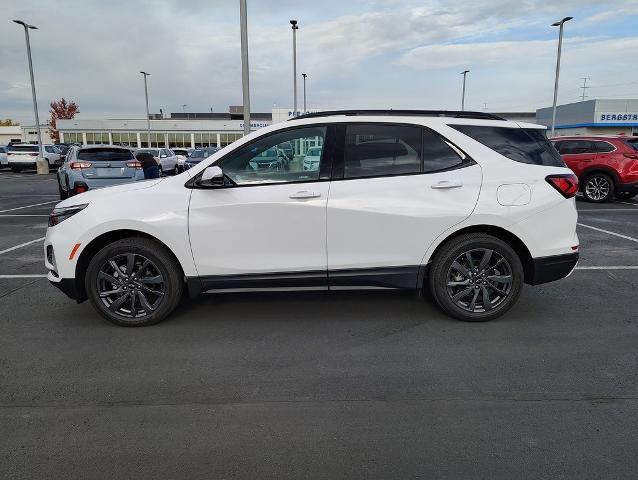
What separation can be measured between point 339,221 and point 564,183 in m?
2.06

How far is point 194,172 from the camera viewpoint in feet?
14.4

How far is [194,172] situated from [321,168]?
1116 millimetres

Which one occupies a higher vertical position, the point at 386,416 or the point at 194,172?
the point at 194,172

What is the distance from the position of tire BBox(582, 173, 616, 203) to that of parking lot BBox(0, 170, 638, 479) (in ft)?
31.4

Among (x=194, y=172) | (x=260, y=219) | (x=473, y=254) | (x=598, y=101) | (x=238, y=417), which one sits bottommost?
(x=238, y=417)

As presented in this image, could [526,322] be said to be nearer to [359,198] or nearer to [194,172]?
[359,198]

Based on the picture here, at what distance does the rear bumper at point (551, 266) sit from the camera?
179 inches

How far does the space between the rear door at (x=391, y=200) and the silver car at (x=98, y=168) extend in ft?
29.0

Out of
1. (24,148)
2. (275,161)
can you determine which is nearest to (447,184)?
(275,161)

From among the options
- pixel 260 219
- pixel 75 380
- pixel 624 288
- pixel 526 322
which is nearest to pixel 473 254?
pixel 526 322

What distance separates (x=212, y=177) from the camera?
4211 millimetres

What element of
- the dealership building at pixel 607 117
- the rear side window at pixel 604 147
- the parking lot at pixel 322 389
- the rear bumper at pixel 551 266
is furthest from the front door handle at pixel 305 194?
the dealership building at pixel 607 117

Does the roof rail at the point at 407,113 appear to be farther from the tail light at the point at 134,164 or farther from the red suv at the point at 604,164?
the red suv at the point at 604,164

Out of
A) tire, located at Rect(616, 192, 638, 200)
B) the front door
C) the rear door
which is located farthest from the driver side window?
tire, located at Rect(616, 192, 638, 200)
